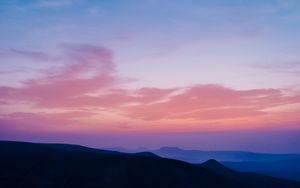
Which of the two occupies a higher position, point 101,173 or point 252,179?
point 101,173

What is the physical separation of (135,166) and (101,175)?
707 cm

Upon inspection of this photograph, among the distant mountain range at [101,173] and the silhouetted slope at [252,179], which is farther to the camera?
the silhouetted slope at [252,179]

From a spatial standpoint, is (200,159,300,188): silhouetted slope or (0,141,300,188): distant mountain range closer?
(0,141,300,188): distant mountain range

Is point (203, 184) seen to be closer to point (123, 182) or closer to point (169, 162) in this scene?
point (169, 162)

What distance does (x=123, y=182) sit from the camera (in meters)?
61.8

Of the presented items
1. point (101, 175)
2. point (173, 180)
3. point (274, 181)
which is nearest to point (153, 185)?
point (173, 180)

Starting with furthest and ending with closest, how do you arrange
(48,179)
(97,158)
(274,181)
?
(274,181)
(97,158)
(48,179)

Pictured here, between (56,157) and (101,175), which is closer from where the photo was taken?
(101,175)

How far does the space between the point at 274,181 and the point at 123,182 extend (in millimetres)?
47645

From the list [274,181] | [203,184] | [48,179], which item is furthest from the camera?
[274,181]

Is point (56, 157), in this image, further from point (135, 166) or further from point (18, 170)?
point (135, 166)

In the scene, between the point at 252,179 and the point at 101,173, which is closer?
the point at 101,173

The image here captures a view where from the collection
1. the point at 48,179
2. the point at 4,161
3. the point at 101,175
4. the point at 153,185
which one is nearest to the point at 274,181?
the point at 153,185

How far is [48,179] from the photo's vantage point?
6022 centimetres
